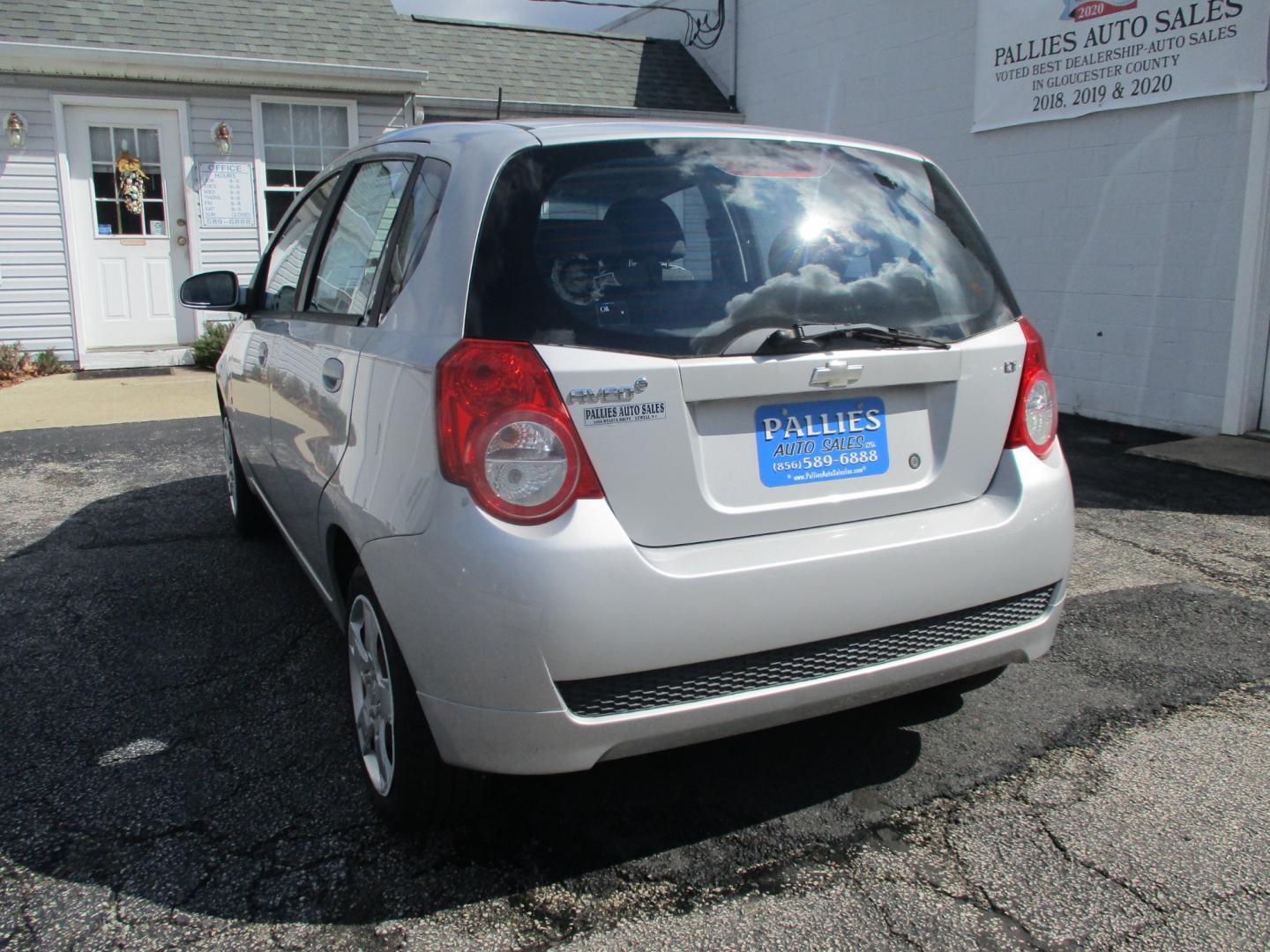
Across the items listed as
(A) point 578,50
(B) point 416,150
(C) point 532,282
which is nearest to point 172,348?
(A) point 578,50

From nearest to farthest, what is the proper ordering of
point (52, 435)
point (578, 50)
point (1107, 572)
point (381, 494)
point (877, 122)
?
point (381, 494), point (1107, 572), point (52, 435), point (877, 122), point (578, 50)

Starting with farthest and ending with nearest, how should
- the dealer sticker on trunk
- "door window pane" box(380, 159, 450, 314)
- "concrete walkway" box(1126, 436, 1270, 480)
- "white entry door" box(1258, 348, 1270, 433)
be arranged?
"white entry door" box(1258, 348, 1270, 433) < "concrete walkway" box(1126, 436, 1270, 480) < "door window pane" box(380, 159, 450, 314) < the dealer sticker on trunk

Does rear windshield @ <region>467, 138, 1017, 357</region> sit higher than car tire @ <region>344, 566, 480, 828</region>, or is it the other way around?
rear windshield @ <region>467, 138, 1017, 357</region>

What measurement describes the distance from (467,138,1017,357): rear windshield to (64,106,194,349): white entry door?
10.1m

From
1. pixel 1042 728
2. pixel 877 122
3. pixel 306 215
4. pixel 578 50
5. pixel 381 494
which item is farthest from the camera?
pixel 578 50

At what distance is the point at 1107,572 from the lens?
4.73 meters

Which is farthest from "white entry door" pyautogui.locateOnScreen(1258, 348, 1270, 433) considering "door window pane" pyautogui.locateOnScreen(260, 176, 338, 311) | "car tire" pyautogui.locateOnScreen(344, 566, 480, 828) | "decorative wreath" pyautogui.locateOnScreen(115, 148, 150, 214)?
"decorative wreath" pyautogui.locateOnScreen(115, 148, 150, 214)

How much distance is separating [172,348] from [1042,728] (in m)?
10.5

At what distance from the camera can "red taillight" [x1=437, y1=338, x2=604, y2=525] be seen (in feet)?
7.14

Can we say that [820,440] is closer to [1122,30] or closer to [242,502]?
[242,502]

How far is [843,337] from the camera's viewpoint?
8.09ft

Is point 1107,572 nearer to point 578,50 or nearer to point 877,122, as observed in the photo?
point 877,122

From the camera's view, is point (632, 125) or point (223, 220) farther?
point (223, 220)

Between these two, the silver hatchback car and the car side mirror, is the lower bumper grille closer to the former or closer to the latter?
the silver hatchback car
